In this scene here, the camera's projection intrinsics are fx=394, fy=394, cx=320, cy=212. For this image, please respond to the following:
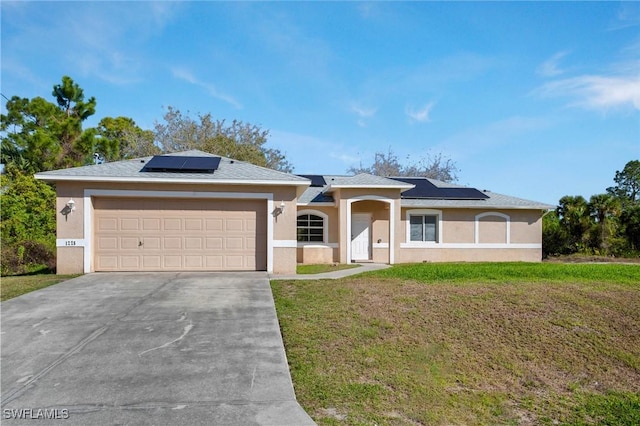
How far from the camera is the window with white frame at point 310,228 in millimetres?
17078

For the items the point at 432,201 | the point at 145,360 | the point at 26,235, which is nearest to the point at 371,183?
the point at 432,201

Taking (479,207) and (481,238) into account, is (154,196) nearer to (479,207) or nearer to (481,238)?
(479,207)

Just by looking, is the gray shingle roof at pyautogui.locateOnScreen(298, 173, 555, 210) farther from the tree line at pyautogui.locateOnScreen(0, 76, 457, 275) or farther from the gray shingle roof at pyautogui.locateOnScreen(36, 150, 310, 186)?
the tree line at pyautogui.locateOnScreen(0, 76, 457, 275)

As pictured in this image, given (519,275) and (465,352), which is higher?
(519,275)

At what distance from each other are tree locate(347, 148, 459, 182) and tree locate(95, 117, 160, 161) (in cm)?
1906

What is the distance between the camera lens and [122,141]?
31344 mm

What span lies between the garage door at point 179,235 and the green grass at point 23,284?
1242 mm

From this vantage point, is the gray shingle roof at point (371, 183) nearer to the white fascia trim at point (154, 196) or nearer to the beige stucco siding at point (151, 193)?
the beige stucco siding at point (151, 193)

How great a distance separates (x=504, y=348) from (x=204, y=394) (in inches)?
180

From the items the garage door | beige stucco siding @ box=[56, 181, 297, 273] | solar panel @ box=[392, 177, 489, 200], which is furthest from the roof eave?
solar panel @ box=[392, 177, 489, 200]

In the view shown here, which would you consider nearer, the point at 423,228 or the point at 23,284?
the point at 23,284

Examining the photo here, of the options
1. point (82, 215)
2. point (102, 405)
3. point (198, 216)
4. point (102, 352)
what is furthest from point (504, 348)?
point (82, 215)

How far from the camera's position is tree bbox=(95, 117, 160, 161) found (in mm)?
25672

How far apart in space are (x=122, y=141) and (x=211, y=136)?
23.3 feet
